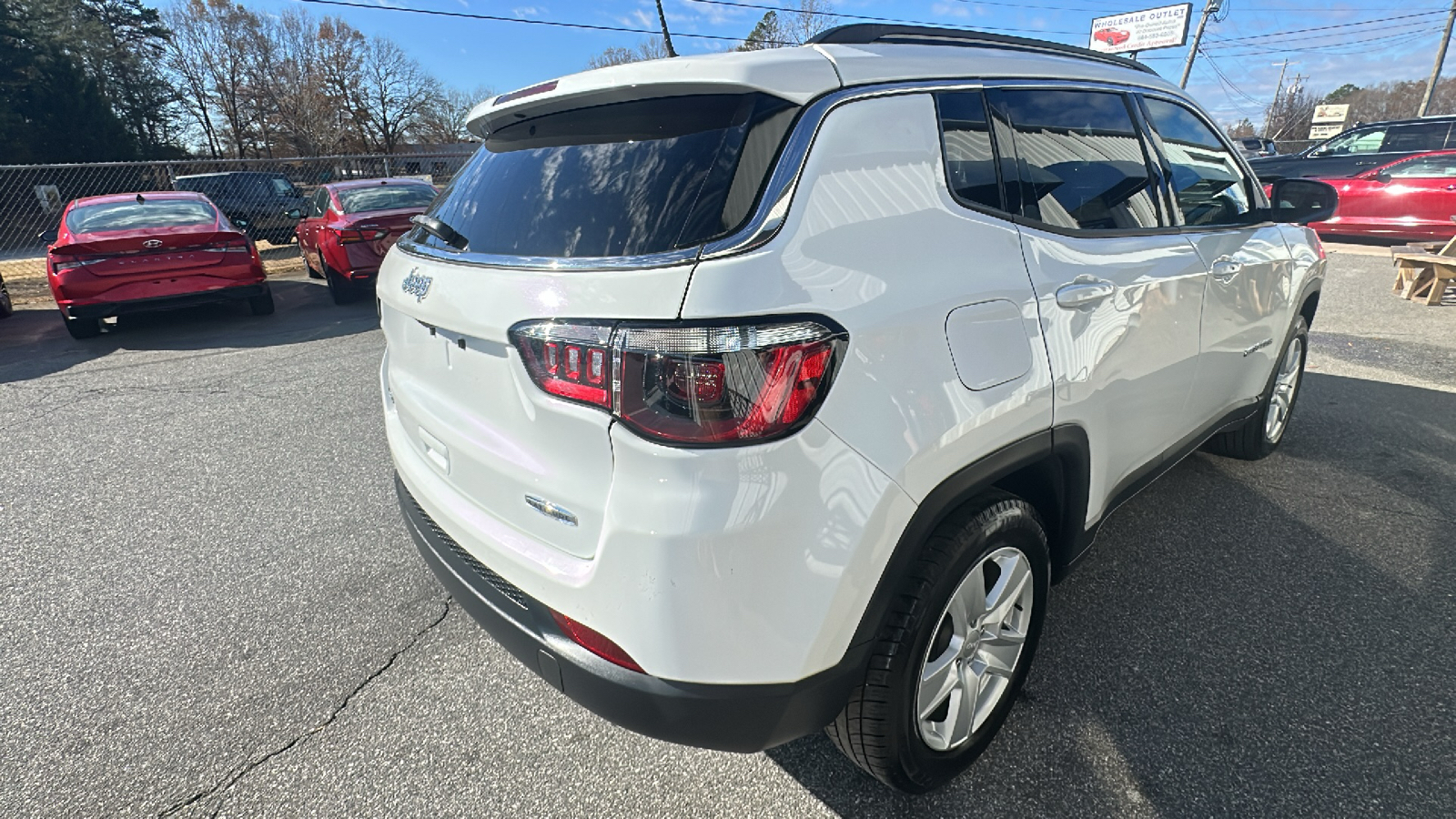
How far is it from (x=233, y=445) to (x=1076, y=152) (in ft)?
15.4

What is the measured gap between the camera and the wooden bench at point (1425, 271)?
24.4ft

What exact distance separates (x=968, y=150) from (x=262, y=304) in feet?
29.6

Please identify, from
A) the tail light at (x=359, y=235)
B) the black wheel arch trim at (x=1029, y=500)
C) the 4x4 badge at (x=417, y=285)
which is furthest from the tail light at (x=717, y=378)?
the tail light at (x=359, y=235)

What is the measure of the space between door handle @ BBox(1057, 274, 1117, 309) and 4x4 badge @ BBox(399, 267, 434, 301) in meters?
1.66

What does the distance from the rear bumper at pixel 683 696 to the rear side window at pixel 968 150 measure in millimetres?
1115

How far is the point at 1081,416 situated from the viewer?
2057mm

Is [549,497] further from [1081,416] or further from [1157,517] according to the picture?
[1157,517]

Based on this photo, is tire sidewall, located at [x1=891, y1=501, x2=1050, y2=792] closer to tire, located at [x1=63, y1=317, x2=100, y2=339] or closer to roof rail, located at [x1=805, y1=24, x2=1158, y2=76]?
roof rail, located at [x1=805, y1=24, x2=1158, y2=76]

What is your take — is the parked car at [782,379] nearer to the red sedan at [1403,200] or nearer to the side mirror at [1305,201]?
the side mirror at [1305,201]

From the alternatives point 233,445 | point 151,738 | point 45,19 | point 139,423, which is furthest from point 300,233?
point 45,19

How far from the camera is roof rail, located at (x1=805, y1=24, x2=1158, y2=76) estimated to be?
1.92m

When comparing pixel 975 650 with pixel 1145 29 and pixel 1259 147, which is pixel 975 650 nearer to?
pixel 1259 147

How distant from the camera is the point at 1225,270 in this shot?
109 inches

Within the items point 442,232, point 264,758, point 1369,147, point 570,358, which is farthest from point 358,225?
point 1369,147
